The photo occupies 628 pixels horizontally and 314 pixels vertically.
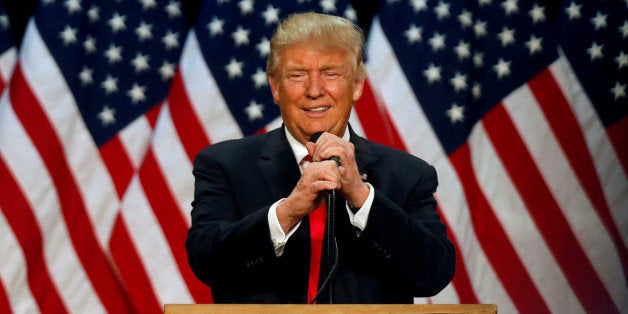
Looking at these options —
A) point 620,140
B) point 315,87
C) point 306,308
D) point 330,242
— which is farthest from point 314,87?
point 620,140

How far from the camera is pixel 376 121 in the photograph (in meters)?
3.71

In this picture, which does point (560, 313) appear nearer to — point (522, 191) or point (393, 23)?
point (522, 191)

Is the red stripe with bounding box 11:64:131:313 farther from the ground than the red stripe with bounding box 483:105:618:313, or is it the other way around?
the red stripe with bounding box 11:64:131:313

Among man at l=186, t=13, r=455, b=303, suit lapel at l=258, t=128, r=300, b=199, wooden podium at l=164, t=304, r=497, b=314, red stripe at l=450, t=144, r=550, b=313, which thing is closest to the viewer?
wooden podium at l=164, t=304, r=497, b=314

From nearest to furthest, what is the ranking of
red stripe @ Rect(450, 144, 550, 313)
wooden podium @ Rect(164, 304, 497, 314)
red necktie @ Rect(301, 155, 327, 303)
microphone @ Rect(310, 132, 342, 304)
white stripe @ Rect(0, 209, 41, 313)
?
wooden podium @ Rect(164, 304, 497, 314)
microphone @ Rect(310, 132, 342, 304)
red necktie @ Rect(301, 155, 327, 303)
white stripe @ Rect(0, 209, 41, 313)
red stripe @ Rect(450, 144, 550, 313)

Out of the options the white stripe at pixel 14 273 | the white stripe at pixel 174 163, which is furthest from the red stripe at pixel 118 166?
the white stripe at pixel 14 273

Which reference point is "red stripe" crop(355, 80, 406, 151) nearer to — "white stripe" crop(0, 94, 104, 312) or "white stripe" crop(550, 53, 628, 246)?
"white stripe" crop(550, 53, 628, 246)

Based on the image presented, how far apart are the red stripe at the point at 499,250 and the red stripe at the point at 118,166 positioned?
133cm

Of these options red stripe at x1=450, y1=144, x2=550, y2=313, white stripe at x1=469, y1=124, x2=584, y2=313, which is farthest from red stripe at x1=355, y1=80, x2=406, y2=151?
white stripe at x1=469, y1=124, x2=584, y2=313

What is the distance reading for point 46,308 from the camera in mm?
3637

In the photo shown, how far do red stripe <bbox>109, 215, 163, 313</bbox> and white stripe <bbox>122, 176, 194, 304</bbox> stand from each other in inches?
0.8

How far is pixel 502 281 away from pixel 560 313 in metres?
0.28

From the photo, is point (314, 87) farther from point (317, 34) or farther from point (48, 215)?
point (48, 215)

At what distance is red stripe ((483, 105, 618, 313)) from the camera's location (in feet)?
12.1
